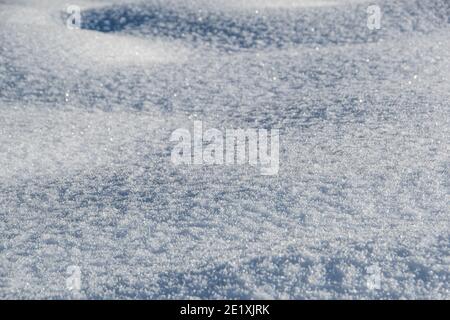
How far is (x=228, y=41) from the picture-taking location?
246cm

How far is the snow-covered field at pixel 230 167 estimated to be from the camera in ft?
3.36

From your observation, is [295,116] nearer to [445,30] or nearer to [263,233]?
[263,233]

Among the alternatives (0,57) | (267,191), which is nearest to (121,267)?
(267,191)

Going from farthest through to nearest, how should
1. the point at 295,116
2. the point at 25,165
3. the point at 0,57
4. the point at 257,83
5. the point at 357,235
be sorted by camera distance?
the point at 0,57 → the point at 257,83 → the point at 295,116 → the point at 25,165 → the point at 357,235

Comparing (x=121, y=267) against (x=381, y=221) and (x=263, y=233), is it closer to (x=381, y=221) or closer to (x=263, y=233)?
(x=263, y=233)

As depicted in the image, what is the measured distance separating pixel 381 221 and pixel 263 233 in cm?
25

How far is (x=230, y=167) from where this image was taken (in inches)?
56.2

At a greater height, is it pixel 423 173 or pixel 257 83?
pixel 257 83

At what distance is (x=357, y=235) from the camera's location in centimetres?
109

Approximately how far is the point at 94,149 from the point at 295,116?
63cm

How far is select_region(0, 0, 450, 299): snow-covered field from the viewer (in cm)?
103

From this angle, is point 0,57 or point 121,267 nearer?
point 121,267
